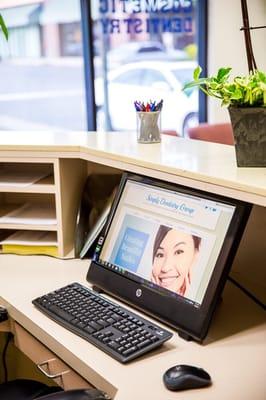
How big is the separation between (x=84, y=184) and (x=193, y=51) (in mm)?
3024

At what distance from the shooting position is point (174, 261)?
1.34 metres

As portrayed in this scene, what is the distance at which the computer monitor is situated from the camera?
4.03 ft

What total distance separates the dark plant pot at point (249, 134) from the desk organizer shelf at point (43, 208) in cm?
64

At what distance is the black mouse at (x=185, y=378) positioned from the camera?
1037 mm

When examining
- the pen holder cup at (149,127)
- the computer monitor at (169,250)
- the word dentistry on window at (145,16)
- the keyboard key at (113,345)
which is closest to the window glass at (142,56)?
the word dentistry on window at (145,16)

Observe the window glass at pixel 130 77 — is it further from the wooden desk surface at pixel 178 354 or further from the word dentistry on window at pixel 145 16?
the wooden desk surface at pixel 178 354

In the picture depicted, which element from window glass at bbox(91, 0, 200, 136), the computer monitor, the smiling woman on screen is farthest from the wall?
the smiling woman on screen

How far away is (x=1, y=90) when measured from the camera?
4520mm

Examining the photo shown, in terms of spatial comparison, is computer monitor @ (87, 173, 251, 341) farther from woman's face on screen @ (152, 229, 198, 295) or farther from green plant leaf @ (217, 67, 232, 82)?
green plant leaf @ (217, 67, 232, 82)

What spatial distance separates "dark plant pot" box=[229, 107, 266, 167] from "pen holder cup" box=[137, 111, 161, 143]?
46 centimetres

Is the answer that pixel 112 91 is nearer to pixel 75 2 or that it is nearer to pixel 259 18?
pixel 75 2

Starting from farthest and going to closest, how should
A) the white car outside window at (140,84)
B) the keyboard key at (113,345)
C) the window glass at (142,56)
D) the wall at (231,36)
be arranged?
1. the white car outside window at (140,84)
2. the window glass at (142,56)
3. the wall at (231,36)
4. the keyboard key at (113,345)

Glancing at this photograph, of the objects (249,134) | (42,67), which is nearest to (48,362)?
(249,134)

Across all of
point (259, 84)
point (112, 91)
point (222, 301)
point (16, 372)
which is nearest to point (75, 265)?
point (222, 301)
